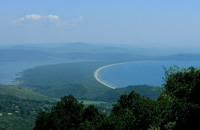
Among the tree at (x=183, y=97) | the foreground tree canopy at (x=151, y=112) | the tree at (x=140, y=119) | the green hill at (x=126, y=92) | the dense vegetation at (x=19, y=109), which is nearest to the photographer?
the tree at (x=140, y=119)

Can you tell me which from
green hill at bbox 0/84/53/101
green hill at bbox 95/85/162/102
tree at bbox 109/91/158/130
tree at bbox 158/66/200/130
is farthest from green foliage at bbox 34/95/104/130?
green hill at bbox 0/84/53/101

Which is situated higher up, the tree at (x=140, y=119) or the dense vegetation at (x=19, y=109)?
the tree at (x=140, y=119)

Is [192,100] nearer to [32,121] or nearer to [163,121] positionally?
[163,121]

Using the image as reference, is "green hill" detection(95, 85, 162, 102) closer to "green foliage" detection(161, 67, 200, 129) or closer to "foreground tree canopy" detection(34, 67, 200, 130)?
"foreground tree canopy" detection(34, 67, 200, 130)

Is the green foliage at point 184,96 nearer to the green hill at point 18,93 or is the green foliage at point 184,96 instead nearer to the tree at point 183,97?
the tree at point 183,97

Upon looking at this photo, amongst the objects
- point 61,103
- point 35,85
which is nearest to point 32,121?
point 61,103

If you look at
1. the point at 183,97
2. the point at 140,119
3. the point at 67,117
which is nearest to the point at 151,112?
the point at 140,119

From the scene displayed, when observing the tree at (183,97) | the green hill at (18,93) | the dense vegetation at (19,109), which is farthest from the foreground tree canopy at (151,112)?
the green hill at (18,93)

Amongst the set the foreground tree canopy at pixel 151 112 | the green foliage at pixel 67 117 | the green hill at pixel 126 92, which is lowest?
the green hill at pixel 126 92
